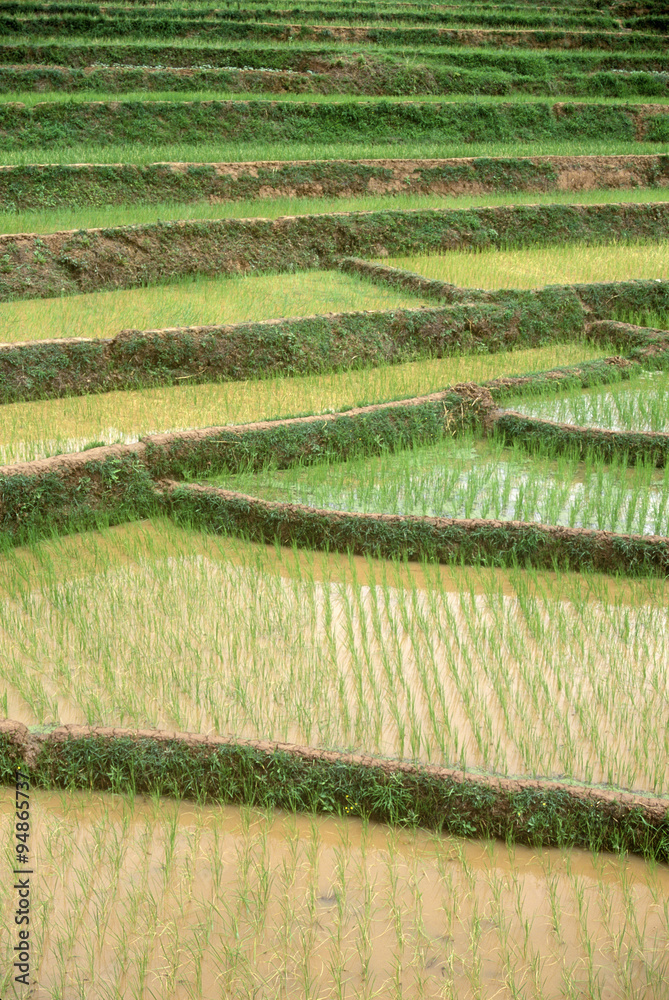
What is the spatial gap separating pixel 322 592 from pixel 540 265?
19.4 ft

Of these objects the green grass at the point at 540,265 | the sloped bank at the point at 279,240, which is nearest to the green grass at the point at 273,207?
the sloped bank at the point at 279,240

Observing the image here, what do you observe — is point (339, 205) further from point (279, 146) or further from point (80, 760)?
point (80, 760)

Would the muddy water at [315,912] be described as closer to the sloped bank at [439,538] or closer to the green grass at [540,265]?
the sloped bank at [439,538]

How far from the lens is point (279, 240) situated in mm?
8633

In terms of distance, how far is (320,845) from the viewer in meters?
2.62

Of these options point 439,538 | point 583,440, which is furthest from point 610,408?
point 439,538

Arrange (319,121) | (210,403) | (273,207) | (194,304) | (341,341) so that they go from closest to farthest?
(210,403) < (341,341) < (194,304) < (273,207) < (319,121)

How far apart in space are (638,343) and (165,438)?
11.8 feet

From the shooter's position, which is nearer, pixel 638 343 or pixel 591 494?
pixel 591 494

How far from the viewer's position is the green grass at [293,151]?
9.93 meters

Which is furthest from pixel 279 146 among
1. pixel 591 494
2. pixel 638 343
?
pixel 591 494

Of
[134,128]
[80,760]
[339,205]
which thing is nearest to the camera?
[80,760]

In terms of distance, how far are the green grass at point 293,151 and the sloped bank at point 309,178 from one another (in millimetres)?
397

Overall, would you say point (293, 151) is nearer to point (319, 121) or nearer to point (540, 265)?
point (319, 121)
